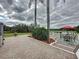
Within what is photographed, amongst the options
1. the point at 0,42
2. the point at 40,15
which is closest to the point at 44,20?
the point at 40,15

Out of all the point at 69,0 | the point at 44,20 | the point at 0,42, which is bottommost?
the point at 0,42

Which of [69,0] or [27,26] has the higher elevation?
[69,0]

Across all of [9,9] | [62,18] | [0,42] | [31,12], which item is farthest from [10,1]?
[0,42]

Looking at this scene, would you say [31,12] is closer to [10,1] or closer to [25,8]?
[25,8]

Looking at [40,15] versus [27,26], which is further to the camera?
[40,15]

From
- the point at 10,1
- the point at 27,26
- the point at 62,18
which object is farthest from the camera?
the point at 10,1

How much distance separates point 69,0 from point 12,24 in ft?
37.3

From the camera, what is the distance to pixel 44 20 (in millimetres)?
44312

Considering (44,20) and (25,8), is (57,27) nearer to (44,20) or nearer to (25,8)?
(44,20)

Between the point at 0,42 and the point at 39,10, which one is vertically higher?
the point at 39,10

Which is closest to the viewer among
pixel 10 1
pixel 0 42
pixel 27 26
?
pixel 0 42

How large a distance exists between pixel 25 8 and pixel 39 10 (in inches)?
133

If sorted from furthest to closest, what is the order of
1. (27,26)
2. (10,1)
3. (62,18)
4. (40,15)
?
(10,1)
(40,15)
(62,18)
(27,26)

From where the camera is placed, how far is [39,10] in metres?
46.8
